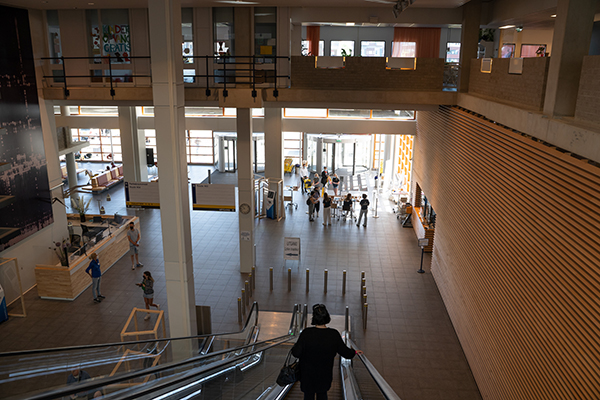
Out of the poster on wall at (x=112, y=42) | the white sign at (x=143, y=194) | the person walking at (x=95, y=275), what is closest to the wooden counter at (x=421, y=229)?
the white sign at (x=143, y=194)

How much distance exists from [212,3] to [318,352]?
9957 mm

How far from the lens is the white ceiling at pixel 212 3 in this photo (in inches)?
435

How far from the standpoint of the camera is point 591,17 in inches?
218

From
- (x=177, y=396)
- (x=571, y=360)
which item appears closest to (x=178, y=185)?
(x=177, y=396)

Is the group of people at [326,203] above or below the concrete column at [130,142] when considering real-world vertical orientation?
below

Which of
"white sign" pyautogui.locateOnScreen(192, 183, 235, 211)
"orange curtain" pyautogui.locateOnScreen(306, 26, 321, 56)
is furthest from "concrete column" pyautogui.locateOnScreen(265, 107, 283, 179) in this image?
"white sign" pyautogui.locateOnScreen(192, 183, 235, 211)

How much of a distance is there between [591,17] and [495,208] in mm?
2958

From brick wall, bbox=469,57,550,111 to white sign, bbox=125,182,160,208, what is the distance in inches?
299

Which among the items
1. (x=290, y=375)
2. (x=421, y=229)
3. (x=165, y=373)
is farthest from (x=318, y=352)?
(x=421, y=229)

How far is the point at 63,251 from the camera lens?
36.4 ft

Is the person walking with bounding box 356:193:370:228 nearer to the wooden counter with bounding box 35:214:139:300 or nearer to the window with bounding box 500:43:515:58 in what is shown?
the window with bounding box 500:43:515:58

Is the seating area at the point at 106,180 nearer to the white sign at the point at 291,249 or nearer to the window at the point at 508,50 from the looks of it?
the white sign at the point at 291,249

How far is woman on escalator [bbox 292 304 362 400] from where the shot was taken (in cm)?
454

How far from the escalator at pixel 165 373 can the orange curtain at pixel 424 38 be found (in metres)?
13.4
